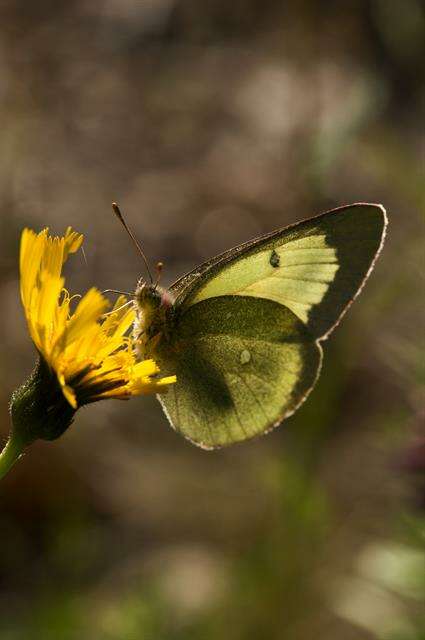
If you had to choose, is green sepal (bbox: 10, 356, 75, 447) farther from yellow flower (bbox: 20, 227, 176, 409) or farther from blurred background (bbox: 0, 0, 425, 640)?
blurred background (bbox: 0, 0, 425, 640)

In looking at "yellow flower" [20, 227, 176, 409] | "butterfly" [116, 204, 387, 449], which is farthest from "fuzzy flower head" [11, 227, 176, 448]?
"butterfly" [116, 204, 387, 449]

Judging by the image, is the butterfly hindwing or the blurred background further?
the blurred background

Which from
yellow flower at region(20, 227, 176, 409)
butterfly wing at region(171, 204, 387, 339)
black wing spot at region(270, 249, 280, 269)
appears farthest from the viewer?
black wing spot at region(270, 249, 280, 269)

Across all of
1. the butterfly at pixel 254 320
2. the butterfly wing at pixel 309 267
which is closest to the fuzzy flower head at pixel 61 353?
the butterfly at pixel 254 320

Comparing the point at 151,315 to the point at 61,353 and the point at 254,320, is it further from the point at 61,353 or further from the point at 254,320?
the point at 61,353

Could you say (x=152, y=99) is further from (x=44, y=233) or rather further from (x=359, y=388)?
(x=44, y=233)
